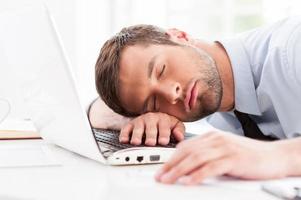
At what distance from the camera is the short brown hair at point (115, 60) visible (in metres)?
1.20

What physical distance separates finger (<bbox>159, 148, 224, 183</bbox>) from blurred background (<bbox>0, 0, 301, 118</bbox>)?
1698 mm

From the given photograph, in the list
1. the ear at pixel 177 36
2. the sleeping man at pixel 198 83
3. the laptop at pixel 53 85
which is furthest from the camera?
the ear at pixel 177 36

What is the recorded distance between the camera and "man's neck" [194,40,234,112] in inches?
53.0

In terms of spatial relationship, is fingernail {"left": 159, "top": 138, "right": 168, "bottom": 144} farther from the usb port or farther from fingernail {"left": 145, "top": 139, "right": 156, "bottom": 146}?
the usb port

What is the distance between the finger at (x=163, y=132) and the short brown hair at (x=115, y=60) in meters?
0.20

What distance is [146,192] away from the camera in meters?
0.60

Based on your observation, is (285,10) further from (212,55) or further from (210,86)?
(210,86)

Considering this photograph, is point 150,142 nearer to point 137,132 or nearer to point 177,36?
point 137,132

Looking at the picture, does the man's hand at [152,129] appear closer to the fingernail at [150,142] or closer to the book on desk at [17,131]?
the fingernail at [150,142]

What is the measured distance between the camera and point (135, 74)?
115 centimetres

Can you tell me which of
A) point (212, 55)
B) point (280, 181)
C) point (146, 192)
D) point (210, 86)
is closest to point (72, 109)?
point (146, 192)

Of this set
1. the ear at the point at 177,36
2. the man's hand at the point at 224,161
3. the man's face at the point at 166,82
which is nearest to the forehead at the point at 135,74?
the man's face at the point at 166,82

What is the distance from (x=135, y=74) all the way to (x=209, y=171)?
1.82 ft

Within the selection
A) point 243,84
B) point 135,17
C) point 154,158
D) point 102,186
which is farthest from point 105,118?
point 135,17
